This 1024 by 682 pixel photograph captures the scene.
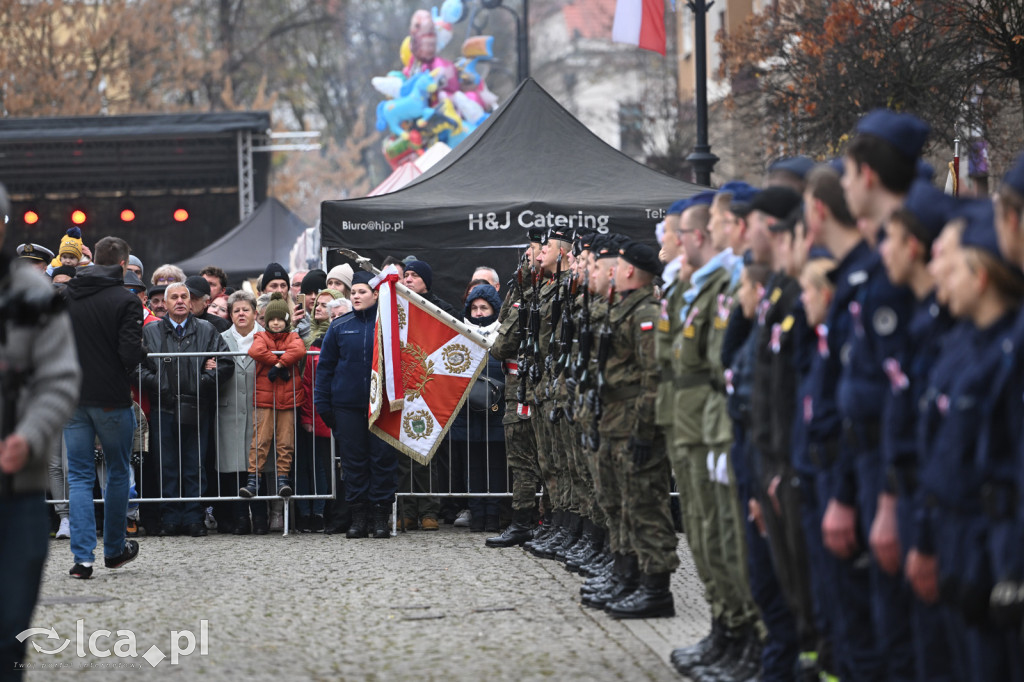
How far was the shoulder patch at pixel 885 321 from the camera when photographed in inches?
194

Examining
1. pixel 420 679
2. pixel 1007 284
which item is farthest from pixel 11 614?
pixel 1007 284

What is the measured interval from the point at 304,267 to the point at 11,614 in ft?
60.6

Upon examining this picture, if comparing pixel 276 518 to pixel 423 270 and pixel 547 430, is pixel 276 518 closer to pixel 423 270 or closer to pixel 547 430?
pixel 423 270

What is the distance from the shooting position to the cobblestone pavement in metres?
7.19

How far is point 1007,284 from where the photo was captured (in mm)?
4320

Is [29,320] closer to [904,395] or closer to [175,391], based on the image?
[904,395]

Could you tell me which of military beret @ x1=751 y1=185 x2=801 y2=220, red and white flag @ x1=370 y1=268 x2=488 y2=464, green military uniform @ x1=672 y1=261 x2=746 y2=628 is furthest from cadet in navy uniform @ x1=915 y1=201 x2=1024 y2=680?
red and white flag @ x1=370 y1=268 x2=488 y2=464

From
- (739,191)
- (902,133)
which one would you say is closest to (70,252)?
(739,191)

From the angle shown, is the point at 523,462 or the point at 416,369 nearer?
the point at 523,462

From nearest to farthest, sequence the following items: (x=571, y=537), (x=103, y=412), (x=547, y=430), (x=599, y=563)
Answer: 1. (x=103, y=412)
2. (x=599, y=563)
3. (x=571, y=537)
4. (x=547, y=430)

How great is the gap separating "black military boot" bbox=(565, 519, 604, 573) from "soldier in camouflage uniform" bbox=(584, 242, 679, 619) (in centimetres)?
119

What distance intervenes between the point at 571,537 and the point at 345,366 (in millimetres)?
2514

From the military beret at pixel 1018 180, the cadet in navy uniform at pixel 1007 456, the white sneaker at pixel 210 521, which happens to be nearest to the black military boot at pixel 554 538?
the white sneaker at pixel 210 521

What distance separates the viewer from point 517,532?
39.4 ft
